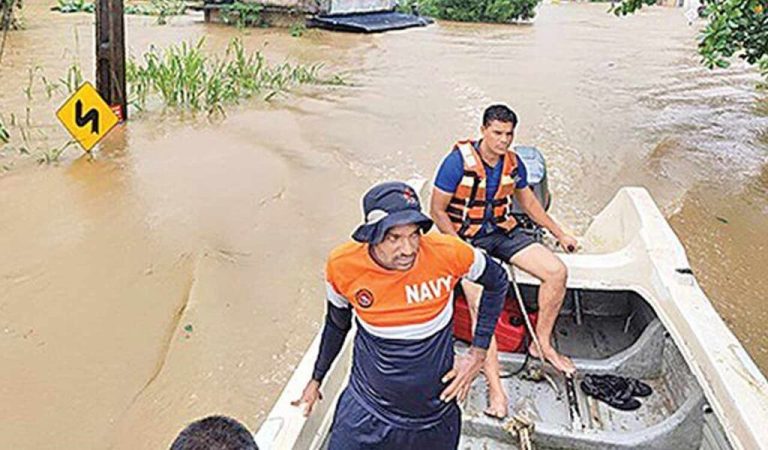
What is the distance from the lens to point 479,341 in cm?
258

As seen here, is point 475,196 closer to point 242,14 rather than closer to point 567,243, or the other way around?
point 567,243

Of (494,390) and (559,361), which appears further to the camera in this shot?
(559,361)

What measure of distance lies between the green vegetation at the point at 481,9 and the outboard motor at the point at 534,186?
62.8 feet

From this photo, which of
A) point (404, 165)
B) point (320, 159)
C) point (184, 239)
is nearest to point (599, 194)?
point (404, 165)

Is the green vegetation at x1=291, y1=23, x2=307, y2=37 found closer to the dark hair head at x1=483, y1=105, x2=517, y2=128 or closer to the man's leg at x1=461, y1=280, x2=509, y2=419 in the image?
the dark hair head at x1=483, y1=105, x2=517, y2=128

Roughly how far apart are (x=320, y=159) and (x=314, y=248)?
256 centimetres

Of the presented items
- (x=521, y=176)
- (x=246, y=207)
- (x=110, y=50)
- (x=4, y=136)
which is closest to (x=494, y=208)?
(x=521, y=176)

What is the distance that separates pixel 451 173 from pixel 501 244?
1.45 ft

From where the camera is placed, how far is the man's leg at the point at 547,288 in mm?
3494

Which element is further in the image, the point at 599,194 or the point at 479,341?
the point at 599,194

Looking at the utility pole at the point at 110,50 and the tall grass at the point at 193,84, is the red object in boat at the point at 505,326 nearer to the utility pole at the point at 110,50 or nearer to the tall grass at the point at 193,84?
the utility pole at the point at 110,50

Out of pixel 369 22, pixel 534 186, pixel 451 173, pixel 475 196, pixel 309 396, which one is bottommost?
pixel 309 396

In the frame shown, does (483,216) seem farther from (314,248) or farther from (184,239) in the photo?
(184,239)

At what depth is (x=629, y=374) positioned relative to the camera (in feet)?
11.6
